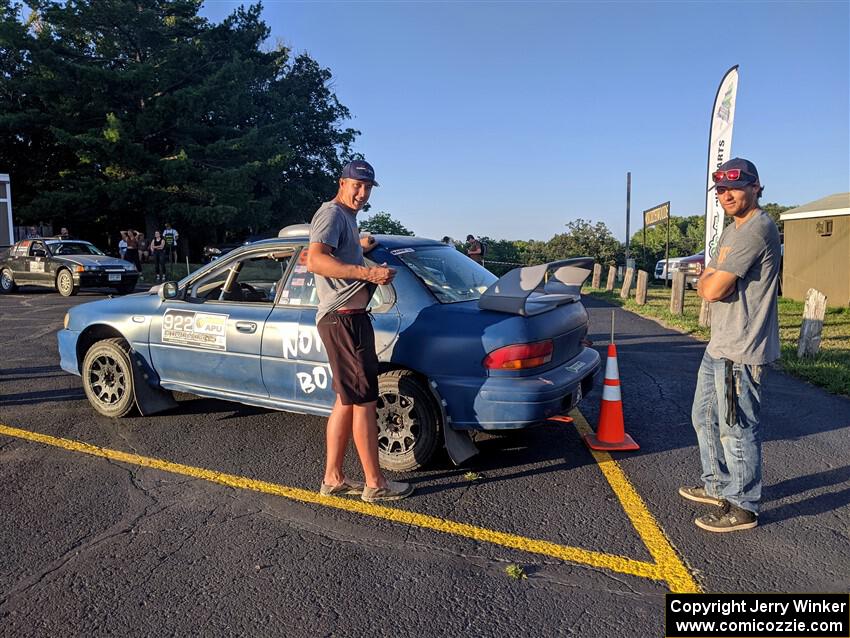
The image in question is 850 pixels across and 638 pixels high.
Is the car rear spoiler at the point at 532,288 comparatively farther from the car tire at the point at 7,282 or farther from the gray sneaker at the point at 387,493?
the car tire at the point at 7,282

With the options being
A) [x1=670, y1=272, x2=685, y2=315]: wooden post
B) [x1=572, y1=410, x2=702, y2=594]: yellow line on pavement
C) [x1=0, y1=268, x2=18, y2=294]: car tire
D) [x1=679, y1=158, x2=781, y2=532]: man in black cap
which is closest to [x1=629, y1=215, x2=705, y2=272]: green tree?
[x1=670, y1=272, x2=685, y2=315]: wooden post

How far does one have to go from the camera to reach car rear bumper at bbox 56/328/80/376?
546 cm

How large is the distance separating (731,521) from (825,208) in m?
13.3

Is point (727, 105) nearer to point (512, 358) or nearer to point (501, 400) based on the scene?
point (512, 358)

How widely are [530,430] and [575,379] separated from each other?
3.28 ft

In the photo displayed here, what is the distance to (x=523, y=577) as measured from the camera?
9.35ft

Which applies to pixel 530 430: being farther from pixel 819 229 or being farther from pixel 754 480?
pixel 819 229

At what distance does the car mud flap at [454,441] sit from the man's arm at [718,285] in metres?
1.64

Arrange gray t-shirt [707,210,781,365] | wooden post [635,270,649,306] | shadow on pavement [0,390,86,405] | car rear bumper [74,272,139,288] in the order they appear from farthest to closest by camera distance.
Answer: car rear bumper [74,272,139,288]
wooden post [635,270,649,306]
shadow on pavement [0,390,86,405]
gray t-shirt [707,210,781,365]

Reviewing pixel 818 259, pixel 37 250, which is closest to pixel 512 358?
pixel 818 259

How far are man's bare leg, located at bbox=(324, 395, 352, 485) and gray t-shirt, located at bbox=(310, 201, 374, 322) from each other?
555 millimetres

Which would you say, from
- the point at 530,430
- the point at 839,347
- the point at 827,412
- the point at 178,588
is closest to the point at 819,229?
the point at 839,347

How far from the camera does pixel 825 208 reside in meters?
13.9

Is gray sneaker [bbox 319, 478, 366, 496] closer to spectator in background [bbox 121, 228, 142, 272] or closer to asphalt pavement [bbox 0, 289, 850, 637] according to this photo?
asphalt pavement [bbox 0, 289, 850, 637]
